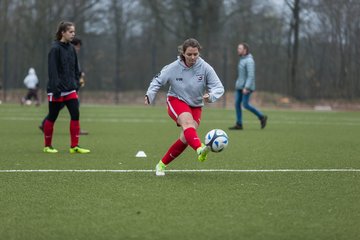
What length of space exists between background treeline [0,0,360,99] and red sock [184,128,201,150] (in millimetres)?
24604

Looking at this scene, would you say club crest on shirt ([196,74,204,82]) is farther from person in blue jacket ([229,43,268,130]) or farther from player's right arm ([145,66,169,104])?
person in blue jacket ([229,43,268,130])

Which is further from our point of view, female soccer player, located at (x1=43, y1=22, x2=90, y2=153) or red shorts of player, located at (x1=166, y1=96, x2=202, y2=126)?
female soccer player, located at (x1=43, y1=22, x2=90, y2=153)

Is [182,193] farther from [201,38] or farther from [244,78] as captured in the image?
[201,38]

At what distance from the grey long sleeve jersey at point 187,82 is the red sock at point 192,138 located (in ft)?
1.49

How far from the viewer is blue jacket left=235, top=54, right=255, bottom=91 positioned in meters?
16.0

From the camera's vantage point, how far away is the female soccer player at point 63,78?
407 inches

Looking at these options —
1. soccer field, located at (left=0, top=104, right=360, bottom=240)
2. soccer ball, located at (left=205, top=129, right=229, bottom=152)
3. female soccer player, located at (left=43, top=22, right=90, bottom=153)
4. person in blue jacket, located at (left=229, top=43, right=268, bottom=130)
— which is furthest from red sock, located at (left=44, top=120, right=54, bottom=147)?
person in blue jacket, located at (left=229, top=43, right=268, bottom=130)

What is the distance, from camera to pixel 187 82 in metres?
8.06

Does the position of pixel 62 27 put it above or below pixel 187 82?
above

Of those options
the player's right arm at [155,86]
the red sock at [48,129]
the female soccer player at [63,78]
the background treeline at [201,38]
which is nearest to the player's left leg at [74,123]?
the female soccer player at [63,78]

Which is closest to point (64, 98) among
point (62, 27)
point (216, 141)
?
point (62, 27)

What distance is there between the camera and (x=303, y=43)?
116 feet

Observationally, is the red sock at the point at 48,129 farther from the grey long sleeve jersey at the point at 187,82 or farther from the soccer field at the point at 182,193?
the grey long sleeve jersey at the point at 187,82

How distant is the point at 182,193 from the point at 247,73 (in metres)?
9.72
